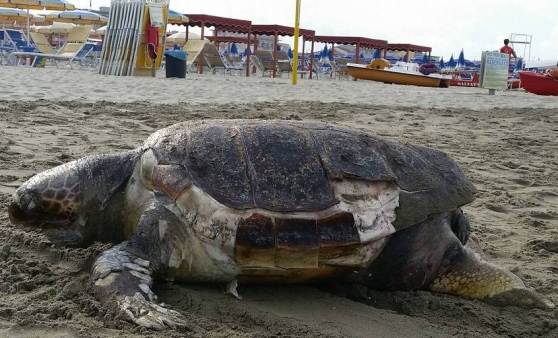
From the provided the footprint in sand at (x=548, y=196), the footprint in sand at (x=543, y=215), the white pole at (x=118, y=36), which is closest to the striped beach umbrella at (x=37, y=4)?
the white pole at (x=118, y=36)

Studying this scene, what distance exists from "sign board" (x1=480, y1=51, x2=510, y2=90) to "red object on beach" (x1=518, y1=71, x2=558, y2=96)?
2.57ft

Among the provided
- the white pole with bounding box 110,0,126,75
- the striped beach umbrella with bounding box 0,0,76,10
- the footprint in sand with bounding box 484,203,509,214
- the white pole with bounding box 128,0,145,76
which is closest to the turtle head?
the footprint in sand with bounding box 484,203,509,214

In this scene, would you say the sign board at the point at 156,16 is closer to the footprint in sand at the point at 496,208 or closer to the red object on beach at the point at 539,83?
the red object on beach at the point at 539,83

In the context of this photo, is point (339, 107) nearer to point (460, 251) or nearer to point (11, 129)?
point (11, 129)

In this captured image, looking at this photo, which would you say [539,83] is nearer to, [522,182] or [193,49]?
[193,49]

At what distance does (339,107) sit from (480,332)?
7112 millimetres

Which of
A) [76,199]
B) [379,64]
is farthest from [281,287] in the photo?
[379,64]

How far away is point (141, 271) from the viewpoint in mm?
2254

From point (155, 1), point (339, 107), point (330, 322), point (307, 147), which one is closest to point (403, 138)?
point (339, 107)

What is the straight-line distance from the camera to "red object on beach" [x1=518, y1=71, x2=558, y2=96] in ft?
55.8

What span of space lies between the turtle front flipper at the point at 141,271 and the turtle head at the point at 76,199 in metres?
0.28

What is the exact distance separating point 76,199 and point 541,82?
55.8 feet

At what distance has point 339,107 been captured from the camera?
9.21 metres

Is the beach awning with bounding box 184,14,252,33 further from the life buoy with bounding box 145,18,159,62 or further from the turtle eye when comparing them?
the turtle eye
